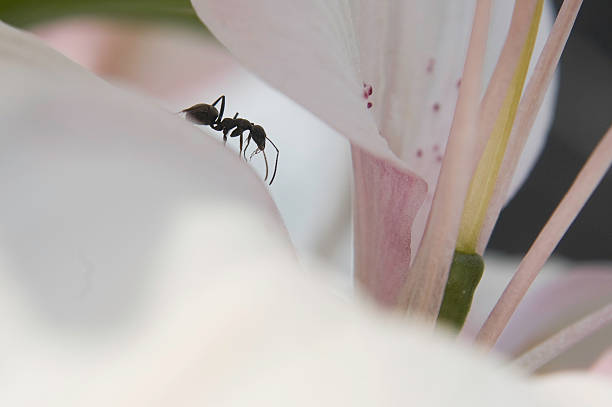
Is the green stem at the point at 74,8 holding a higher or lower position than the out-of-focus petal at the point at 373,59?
lower

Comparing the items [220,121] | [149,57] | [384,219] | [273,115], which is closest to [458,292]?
[384,219]

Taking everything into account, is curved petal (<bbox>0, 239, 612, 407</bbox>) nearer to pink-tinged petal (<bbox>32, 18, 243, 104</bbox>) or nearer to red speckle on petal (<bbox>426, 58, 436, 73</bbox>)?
Result: red speckle on petal (<bbox>426, 58, 436, 73</bbox>)

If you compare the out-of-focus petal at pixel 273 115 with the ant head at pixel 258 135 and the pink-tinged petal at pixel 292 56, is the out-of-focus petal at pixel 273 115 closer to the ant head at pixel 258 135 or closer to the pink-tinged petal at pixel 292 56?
the ant head at pixel 258 135

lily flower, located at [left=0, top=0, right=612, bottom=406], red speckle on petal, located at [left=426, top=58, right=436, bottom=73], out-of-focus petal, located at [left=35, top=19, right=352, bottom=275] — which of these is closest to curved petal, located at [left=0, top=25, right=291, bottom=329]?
lily flower, located at [left=0, top=0, right=612, bottom=406]

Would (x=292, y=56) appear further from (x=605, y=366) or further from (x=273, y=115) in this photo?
(x=273, y=115)

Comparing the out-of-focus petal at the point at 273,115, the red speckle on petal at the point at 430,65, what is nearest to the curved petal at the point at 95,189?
the red speckle on petal at the point at 430,65

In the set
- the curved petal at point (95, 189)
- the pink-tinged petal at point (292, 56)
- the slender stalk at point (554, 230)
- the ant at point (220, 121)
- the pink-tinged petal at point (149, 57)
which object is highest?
the pink-tinged petal at point (292, 56)
